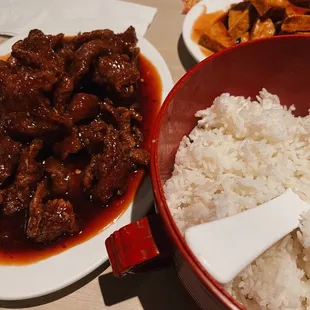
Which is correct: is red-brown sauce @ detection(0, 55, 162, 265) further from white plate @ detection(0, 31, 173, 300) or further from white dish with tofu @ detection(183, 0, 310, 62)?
white dish with tofu @ detection(183, 0, 310, 62)

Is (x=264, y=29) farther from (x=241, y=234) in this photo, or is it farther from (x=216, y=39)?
(x=241, y=234)

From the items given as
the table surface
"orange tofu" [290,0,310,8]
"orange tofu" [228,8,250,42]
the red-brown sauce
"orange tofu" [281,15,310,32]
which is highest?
"orange tofu" [290,0,310,8]

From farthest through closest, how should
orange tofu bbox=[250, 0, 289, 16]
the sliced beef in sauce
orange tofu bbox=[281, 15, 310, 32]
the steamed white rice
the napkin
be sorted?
the napkin, orange tofu bbox=[250, 0, 289, 16], orange tofu bbox=[281, 15, 310, 32], the sliced beef in sauce, the steamed white rice

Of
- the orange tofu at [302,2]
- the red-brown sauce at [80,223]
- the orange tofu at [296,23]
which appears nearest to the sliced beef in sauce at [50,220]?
the red-brown sauce at [80,223]

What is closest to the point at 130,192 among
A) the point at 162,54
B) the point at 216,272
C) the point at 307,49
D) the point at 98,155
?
the point at 98,155

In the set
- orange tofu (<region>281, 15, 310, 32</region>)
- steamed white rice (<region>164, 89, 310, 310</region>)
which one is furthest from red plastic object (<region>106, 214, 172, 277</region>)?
orange tofu (<region>281, 15, 310, 32</region>)

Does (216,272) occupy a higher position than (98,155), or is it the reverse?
(216,272)

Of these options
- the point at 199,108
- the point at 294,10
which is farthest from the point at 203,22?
the point at 199,108

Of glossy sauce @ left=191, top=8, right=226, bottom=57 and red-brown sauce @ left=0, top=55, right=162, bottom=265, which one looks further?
glossy sauce @ left=191, top=8, right=226, bottom=57

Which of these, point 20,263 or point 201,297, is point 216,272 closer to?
point 201,297
